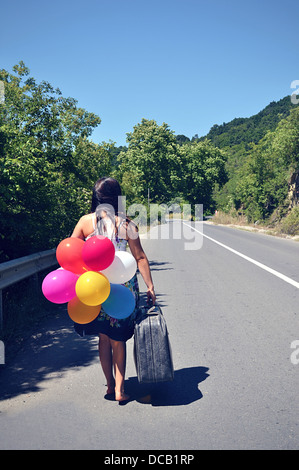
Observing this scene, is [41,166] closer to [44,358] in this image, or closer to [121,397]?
[44,358]

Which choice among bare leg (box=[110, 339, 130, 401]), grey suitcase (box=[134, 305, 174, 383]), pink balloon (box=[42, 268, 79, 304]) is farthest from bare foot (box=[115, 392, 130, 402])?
pink balloon (box=[42, 268, 79, 304])

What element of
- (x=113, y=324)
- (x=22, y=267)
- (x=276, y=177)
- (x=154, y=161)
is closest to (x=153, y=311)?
(x=113, y=324)

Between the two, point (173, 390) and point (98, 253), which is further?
point (173, 390)

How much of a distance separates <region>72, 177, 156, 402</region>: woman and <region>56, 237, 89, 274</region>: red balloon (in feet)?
0.93

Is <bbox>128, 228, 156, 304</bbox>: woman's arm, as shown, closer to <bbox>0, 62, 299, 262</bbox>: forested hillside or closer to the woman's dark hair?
the woman's dark hair

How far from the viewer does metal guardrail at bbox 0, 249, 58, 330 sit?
620 cm

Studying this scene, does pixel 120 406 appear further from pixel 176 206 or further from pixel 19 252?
pixel 176 206

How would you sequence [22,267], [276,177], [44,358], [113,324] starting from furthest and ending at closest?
[276,177], [22,267], [44,358], [113,324]

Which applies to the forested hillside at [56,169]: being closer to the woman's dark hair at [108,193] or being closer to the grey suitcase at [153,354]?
the woman's dark hair at [108,193]

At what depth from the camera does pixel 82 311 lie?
391 cm

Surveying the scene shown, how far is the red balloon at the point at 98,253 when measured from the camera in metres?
3.68

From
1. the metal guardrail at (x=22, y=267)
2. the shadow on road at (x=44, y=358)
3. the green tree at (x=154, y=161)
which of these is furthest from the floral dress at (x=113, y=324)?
the green tree at (x=154, y=161)

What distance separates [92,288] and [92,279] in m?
0.07
